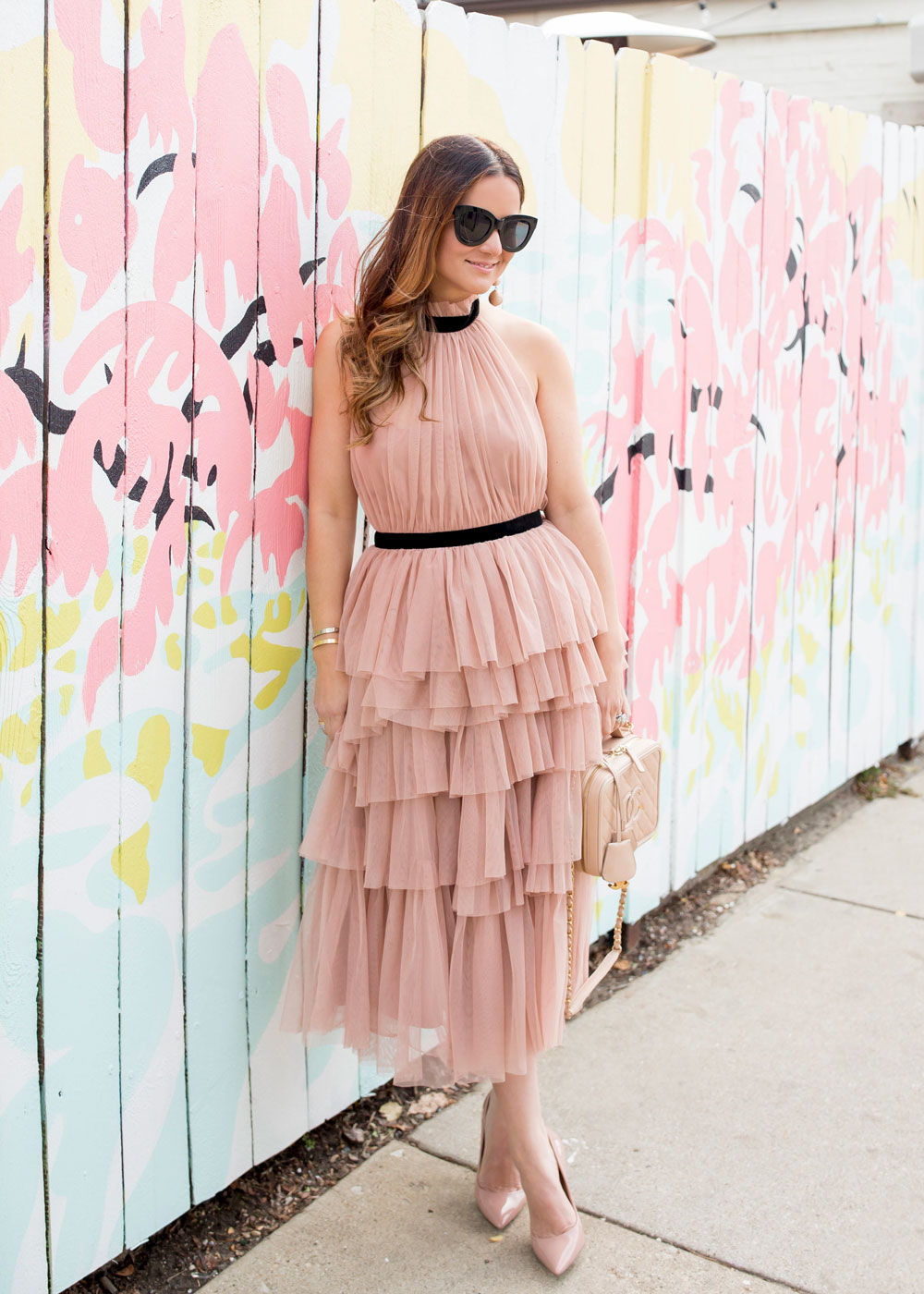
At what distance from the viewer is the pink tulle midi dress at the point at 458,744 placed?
2279mm

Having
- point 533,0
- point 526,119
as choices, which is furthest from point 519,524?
point 533,0

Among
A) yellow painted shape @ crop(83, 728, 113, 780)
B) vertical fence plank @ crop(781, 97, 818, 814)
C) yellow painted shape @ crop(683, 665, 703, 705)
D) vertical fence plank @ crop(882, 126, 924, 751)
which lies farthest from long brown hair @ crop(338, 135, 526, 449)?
vertical fence plank @ crop(882, 126, 924, 751)

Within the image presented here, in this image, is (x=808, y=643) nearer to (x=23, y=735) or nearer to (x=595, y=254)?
(x=595, y=254)

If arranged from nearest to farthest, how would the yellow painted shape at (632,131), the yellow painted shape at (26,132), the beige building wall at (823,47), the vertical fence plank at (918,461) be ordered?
1. the yellow painted shape at (26,132)
2. the yellow painted shape at (632,131)
3. the vertical fence plank at (918,461)
4. the beige building wall at (823,47)

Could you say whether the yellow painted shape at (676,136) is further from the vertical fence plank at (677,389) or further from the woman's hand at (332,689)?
the woman's hand at (332,689)

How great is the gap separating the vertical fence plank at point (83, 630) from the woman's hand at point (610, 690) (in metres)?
0.92

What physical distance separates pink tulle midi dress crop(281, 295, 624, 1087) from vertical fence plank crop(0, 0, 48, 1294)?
0.55 metres

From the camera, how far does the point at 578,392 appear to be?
3291 millimetres

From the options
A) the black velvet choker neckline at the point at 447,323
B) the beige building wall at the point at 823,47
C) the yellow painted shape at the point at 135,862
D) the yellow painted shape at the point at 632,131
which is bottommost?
the yellow painted shape at the point at 135,862

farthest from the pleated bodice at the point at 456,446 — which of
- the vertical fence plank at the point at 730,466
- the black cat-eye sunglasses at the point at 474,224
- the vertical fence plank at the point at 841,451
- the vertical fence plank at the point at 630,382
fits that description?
the vertical fence plank at the point at 841,451

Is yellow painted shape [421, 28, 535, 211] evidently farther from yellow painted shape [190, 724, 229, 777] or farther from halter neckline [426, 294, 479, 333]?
yellow painted shape [190, 724, 229, 777]

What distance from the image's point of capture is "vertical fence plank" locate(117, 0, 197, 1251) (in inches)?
83.0

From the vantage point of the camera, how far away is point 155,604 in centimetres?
223

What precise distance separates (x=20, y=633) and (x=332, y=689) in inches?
23.7
